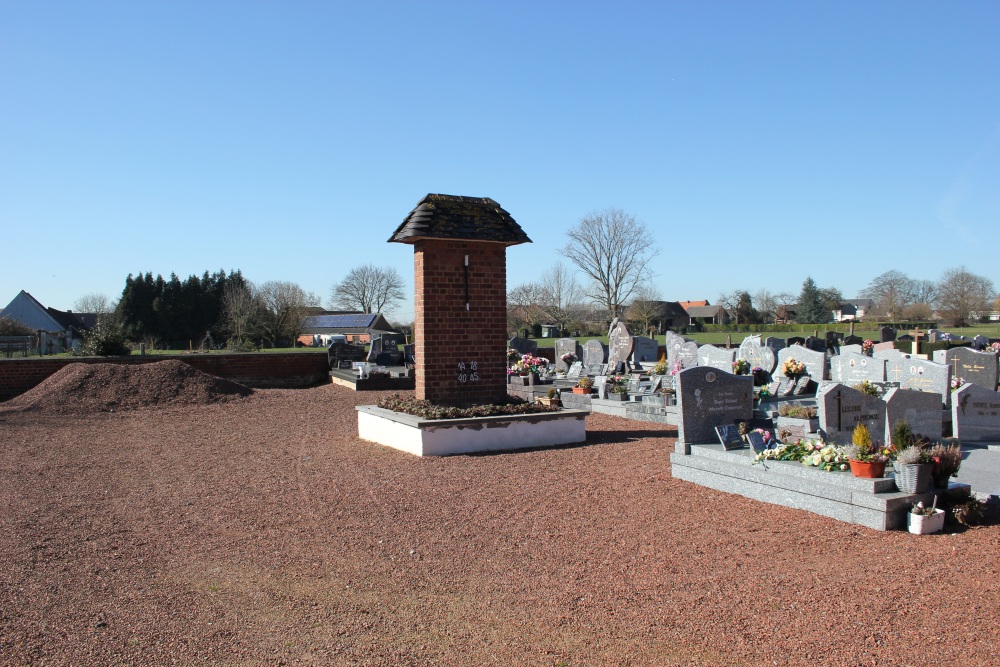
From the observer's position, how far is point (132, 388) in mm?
17125

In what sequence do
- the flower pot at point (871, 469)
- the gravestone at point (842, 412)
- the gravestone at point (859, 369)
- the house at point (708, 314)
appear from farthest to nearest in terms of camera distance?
1. the house at point (708, 314)
2. the gravestone at point (859, 369)
3. the gravestone at point (842, 412)
4. the flower pot at point (871, 469)

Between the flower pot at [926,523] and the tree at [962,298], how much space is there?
63840 mm

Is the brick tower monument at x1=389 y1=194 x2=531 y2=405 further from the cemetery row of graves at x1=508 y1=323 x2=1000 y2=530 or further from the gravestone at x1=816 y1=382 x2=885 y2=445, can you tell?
the gravestone at x1=816 y1=382 x2=885 y2=445

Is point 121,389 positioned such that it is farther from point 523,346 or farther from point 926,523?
point 926,523

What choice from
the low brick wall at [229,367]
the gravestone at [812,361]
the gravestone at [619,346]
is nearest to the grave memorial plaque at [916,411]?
the gravestone at [812,361]

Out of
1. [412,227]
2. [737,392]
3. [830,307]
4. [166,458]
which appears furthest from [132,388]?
[830,307]

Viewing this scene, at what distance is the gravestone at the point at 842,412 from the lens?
8.79 meters

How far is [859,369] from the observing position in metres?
13.9

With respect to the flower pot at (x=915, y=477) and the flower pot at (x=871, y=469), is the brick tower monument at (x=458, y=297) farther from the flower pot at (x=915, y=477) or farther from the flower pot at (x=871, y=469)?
the flower pot at (x=915, y=477)

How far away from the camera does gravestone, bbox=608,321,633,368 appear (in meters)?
20.6

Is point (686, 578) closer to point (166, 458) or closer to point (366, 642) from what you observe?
point (366, 642)

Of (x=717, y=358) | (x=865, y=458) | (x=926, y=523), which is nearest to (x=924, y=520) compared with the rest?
(x=926, y=523)

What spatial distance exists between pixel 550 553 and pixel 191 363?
18.3 metres

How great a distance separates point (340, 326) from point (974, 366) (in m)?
63.6
